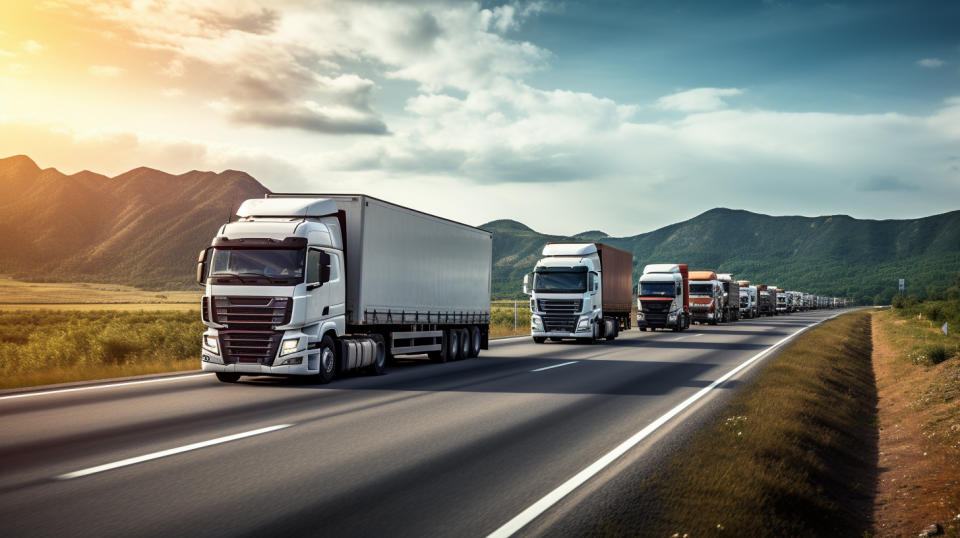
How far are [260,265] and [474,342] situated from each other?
9712 millimetres

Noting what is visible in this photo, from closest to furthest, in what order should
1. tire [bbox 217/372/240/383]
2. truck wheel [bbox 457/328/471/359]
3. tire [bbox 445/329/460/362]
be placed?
tire [bbox 217/372/240/383]
tire [bbox 445/329/460/362]
truck wheel [bbox 457/328/471/359]

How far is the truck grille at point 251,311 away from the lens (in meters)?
13.6

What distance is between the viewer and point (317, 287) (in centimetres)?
1419

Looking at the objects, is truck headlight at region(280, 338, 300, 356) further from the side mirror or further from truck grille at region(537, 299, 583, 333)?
truck grille at region(537, 299, 583, 333)

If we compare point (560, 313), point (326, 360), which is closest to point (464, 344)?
point (560, 313)

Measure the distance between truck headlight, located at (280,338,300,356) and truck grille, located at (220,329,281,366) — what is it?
4.2 inches

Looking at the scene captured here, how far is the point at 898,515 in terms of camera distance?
6.90 m

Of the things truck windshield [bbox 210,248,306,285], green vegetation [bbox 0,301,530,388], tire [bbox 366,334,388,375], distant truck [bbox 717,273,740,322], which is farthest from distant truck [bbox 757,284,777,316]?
truck windshield [bbox 210,248,306,285]

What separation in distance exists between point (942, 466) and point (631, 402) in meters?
4.87

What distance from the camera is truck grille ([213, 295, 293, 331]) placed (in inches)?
536

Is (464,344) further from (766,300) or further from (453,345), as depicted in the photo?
(766,300)

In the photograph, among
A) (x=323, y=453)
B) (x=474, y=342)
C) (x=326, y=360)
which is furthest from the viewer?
(x=474, y=342)

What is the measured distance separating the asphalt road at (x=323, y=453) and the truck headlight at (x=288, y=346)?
69 centimetres

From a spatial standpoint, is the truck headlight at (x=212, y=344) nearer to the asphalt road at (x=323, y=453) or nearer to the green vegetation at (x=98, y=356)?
the asphalt road at (x=323, y=453)
